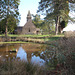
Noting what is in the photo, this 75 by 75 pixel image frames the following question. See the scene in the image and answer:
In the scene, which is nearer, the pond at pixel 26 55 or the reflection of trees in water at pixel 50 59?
the reflection of trees in water at pixel 50 59

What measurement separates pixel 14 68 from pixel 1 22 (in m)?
24.4

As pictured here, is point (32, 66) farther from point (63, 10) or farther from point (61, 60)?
point (63, 10)

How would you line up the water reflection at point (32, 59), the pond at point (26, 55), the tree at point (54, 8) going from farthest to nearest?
1. the tree at point (54, 8)
2. the pond at point (26, 55)
3. the water reflection at point (32, 59)

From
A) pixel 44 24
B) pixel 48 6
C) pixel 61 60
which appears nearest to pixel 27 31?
pixel 44 24

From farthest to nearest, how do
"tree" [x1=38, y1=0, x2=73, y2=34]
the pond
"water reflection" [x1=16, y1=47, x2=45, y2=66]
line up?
"tree" [x1=38, y1=0, x2=73, y2=34] → the pond → "water reflection" [x1=16, y1=47, x2=45, y2=66]

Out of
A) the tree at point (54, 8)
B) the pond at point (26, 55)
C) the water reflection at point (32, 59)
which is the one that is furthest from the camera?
the tree at point (54, 8)

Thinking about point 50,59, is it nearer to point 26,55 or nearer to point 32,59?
point 32,59

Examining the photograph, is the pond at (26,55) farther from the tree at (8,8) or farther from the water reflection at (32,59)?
the tree at (8,8)

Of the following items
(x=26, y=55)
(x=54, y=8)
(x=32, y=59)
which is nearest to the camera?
(x=32, y=59)

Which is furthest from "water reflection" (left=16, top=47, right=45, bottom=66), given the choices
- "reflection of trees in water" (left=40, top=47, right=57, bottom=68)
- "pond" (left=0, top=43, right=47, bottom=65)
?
"reflection of trees in water" (left=40, top=47, right=57, bottom=68)

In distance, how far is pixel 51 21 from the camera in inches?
1134

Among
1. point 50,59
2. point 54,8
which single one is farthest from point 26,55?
point 54,8

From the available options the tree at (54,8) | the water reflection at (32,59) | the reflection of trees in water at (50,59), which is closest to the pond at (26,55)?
the water reflection at (32,59)

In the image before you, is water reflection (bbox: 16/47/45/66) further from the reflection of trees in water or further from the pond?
the reflection of trees in water
